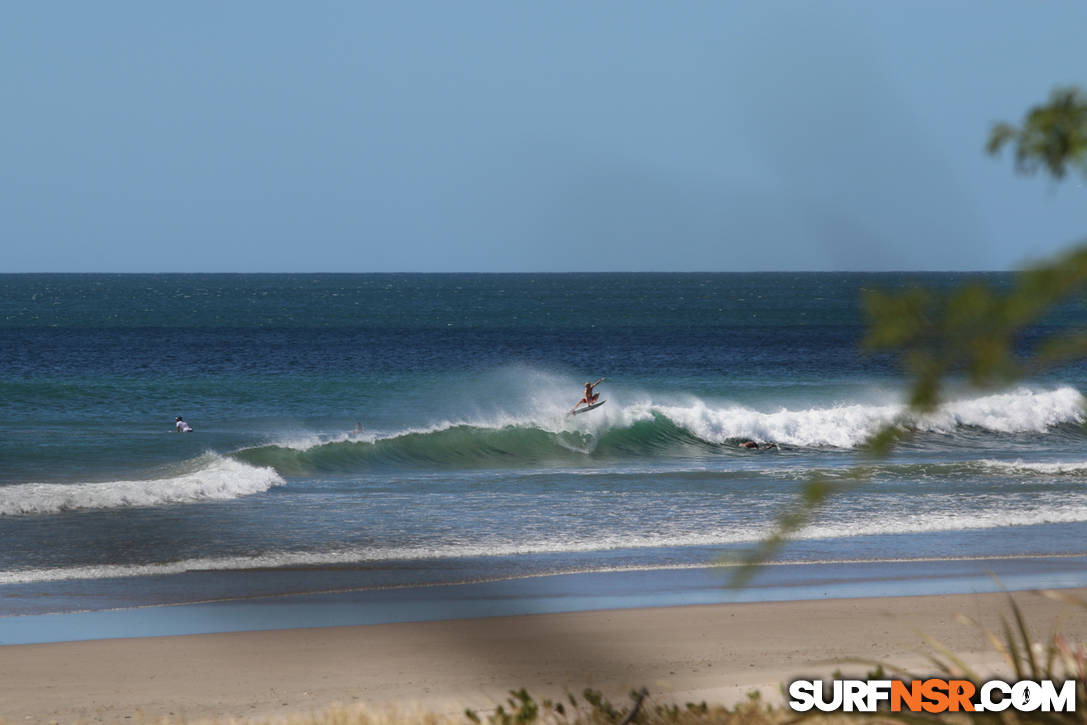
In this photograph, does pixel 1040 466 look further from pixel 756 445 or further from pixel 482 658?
pixel 482 658

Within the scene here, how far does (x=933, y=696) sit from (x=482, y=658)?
5847mm

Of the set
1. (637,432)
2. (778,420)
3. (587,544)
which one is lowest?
(587,544)

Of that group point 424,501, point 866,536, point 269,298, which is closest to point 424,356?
point 424,501

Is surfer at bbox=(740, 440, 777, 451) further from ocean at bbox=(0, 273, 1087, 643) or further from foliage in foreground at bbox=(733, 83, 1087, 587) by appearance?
foliage in foreground at bbox=(733, 83, 1087, 587)

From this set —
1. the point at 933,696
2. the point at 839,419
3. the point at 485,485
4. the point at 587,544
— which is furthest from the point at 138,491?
the point at 839,419

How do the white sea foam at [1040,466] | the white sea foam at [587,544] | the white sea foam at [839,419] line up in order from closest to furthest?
the white sea foam at [587,544] → the white sea foam at [1040,466] → the white sea foam at [839,419]

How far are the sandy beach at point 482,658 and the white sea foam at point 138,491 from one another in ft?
27.3

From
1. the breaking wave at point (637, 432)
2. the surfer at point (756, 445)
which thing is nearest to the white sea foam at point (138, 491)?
the breaking wave at point (637, 432)

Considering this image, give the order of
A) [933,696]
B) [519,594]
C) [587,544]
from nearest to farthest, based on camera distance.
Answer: [933,696] < [519,594] < [587,544]

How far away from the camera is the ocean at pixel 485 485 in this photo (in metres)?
12.4

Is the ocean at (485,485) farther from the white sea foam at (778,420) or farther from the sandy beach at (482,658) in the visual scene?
the sandy beach at (482,658)

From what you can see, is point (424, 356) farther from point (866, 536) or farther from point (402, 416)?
point (866, 536)

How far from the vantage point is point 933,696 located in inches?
173

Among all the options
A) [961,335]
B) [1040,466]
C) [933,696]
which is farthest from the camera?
[1040,466]
